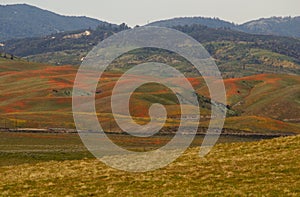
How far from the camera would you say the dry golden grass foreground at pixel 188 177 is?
29109 millimetres

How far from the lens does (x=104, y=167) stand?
4291 cm

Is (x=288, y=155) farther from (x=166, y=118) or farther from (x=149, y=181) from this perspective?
(x=166, y=118)

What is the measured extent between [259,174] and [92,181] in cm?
1157

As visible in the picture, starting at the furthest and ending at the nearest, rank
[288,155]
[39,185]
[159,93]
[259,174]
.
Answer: [159,93], [288,155], [39,185], [259,174]

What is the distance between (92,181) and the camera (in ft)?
116

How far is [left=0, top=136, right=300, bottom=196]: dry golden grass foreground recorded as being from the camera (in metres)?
29.1

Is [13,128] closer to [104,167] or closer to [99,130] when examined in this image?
[99,130]

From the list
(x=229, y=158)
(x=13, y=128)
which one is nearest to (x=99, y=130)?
(x=13, y=128)

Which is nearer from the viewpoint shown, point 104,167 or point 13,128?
point 104,167

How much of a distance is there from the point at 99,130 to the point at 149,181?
3694 inches

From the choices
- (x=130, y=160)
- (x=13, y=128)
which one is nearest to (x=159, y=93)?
(x=13, y=128)

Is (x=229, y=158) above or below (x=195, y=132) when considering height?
above

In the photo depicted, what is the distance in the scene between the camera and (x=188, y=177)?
111 feet

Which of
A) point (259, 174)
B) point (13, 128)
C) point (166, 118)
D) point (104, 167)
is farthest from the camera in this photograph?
point (166, 118)
